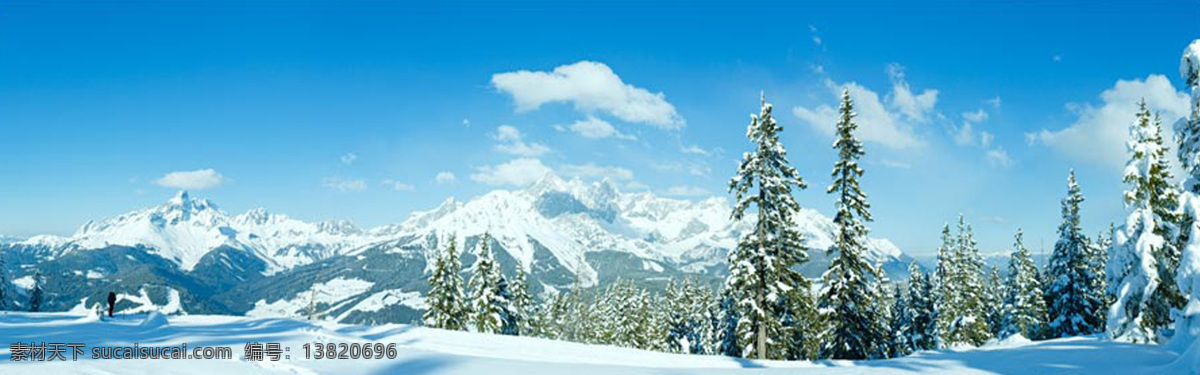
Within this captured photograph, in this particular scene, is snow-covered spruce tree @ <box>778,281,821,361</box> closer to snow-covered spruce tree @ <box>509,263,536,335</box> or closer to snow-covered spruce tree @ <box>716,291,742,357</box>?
snow-covered spruce tree @ <box>716,291,742,357</box>

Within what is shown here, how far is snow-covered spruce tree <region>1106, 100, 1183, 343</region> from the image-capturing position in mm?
17609

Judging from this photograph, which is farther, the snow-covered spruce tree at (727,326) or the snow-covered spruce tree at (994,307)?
the snow-covered spruce tree at (994,307)

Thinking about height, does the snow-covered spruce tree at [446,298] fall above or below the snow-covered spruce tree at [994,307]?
above

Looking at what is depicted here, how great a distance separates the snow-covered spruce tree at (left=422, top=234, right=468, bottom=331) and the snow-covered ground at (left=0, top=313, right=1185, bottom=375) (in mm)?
28942

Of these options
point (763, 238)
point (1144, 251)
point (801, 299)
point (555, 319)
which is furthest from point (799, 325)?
point (555, 319)


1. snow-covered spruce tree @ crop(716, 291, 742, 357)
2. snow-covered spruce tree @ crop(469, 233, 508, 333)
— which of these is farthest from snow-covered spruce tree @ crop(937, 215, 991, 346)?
snow-covered spruce tree @ crop(469, 233, 508, 333)

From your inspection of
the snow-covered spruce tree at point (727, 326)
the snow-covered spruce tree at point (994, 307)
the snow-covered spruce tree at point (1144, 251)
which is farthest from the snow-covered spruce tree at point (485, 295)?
the snow-covered spruce tree at point (994, 307)

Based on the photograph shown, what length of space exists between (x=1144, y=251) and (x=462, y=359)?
67.1ft

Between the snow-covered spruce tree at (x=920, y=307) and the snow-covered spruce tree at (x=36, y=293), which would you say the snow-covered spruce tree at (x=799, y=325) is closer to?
the snow-covered spruce tree at (x=920, y=307)

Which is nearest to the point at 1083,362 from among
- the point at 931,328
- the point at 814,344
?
the point at 814,344

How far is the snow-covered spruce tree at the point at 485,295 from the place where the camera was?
4653cm

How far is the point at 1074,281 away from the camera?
138 feet

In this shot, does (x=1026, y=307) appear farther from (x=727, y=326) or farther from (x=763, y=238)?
(x=763, y=238)

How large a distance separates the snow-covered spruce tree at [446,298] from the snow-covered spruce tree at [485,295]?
1.06 meters
